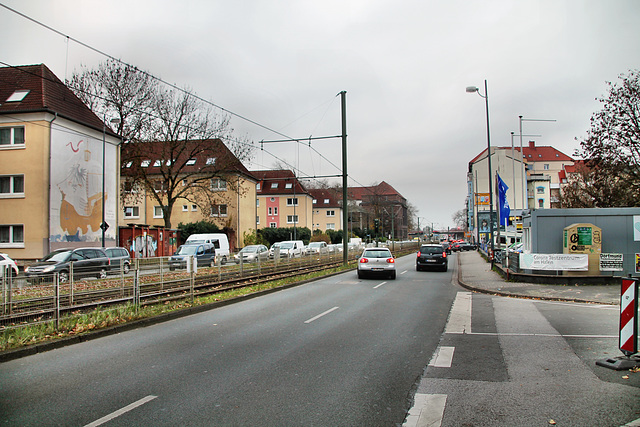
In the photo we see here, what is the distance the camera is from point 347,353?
7.45 metres

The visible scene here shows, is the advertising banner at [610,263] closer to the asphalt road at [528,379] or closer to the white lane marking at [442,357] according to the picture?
the asphalt road at [528,379]

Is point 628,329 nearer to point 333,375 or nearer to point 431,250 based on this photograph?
point 333,375

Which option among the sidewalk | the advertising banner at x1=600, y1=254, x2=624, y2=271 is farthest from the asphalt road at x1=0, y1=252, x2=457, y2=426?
the advertising banner at x1=600, y1=254, x2=624, y2=271

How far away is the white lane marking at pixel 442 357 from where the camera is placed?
271 inches

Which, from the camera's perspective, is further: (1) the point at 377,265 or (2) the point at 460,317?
(1) the point at 377,265

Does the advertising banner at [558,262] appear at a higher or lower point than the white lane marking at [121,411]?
higher

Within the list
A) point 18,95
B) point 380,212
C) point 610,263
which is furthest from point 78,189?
point 380,212

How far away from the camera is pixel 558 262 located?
61.7 ft

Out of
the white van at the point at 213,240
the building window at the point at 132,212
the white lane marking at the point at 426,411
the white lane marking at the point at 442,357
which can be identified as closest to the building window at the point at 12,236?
the white van at the point at 213,240

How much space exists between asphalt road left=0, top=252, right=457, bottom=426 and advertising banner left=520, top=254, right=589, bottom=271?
1004 cm

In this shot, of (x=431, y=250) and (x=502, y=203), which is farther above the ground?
(x=502, y=203)

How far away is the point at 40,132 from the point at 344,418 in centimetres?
3204

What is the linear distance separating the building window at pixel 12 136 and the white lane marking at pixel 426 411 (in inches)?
1295

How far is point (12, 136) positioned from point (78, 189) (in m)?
5.03
